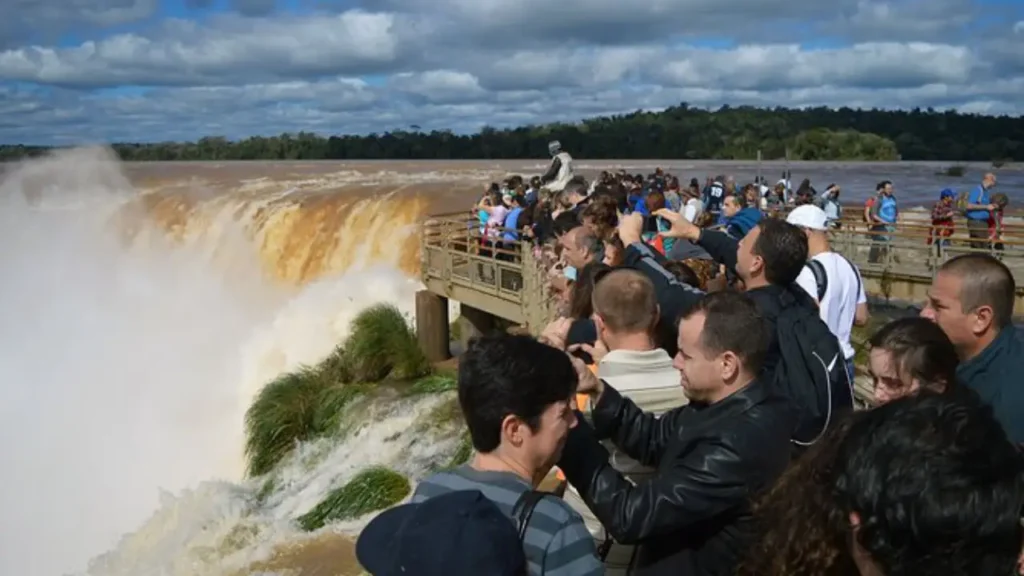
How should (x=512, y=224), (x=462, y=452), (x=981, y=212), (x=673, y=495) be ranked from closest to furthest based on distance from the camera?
(x=673, y=495), (x=462, y=452), (x=512, y=224), (x=981, y=212)

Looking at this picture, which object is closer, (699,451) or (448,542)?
(448,542)

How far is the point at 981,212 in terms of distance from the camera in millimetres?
14094

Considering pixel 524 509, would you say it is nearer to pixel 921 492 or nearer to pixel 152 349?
pixel 921 492

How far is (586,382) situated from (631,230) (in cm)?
215

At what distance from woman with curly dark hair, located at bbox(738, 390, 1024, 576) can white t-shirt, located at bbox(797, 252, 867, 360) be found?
3.51 meters

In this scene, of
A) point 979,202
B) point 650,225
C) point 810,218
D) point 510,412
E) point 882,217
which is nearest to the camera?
point 510,412

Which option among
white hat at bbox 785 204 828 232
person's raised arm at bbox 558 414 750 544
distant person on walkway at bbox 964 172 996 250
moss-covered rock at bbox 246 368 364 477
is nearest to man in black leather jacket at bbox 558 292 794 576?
person's raised arm at bbox 558 414 750 544

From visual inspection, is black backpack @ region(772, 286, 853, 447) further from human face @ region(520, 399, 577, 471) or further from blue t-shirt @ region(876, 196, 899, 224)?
blue t-shirt @ region(876, 196, 899, 224)

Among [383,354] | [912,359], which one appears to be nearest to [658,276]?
[912,359]

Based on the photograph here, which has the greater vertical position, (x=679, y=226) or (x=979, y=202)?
(x=679, y=226)

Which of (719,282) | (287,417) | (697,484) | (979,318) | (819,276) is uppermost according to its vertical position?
(979,318)

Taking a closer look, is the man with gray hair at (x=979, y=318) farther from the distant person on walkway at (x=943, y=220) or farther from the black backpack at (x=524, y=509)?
the distant person on walkway at (x=943, y=220)

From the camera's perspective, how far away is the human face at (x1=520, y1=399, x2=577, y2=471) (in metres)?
Answer: 2.48

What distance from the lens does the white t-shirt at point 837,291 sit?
5234 millimetres
